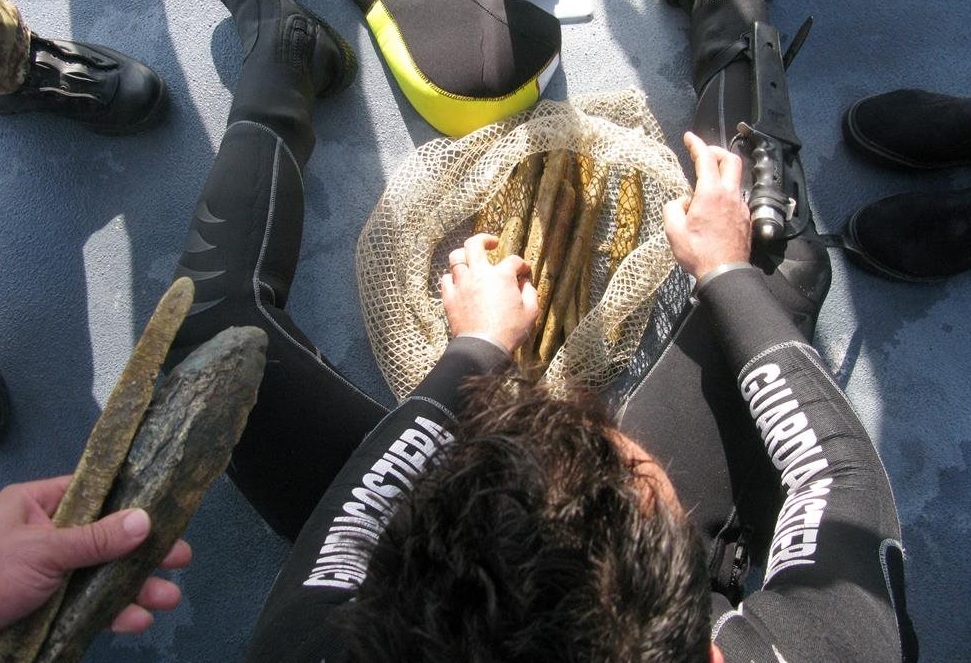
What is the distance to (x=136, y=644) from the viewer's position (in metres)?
1.28

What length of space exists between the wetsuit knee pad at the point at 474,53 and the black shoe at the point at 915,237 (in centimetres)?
77

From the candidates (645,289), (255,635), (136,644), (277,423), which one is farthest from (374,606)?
(136,644)

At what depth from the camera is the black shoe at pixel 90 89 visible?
136 cm

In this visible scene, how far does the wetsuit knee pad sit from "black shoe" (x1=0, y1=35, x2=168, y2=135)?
60cm

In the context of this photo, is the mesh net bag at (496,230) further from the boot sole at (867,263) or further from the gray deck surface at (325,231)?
the boot sole at (867,263)

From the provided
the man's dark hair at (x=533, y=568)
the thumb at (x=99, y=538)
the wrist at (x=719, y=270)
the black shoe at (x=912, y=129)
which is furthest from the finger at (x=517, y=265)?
the black shoe at (x=912, y=129)

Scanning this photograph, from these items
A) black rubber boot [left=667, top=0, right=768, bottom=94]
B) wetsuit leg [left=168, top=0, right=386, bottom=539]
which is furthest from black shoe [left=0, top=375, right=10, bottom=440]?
black rubber boot [left=667, top=0, right=768, bottom=94]

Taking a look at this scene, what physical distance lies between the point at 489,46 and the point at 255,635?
113cm

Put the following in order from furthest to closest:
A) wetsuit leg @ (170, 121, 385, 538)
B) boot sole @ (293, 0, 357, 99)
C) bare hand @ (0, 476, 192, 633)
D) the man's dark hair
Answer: boot sole @ (293, 0, 357, 99)
wetsuit leg @ (170, 121, 385, 538)
bare hand @ (0, 476, 192, 633)
the man's dark hair

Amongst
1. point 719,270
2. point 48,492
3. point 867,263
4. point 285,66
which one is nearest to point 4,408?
point 48,492

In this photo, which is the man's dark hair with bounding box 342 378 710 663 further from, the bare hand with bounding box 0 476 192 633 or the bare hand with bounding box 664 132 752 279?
the bare hand with bounding box 664 132 752 279

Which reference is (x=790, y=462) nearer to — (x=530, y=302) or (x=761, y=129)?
(x=530, y=302)

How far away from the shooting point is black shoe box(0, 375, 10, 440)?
4.43ft

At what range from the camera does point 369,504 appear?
86cm
